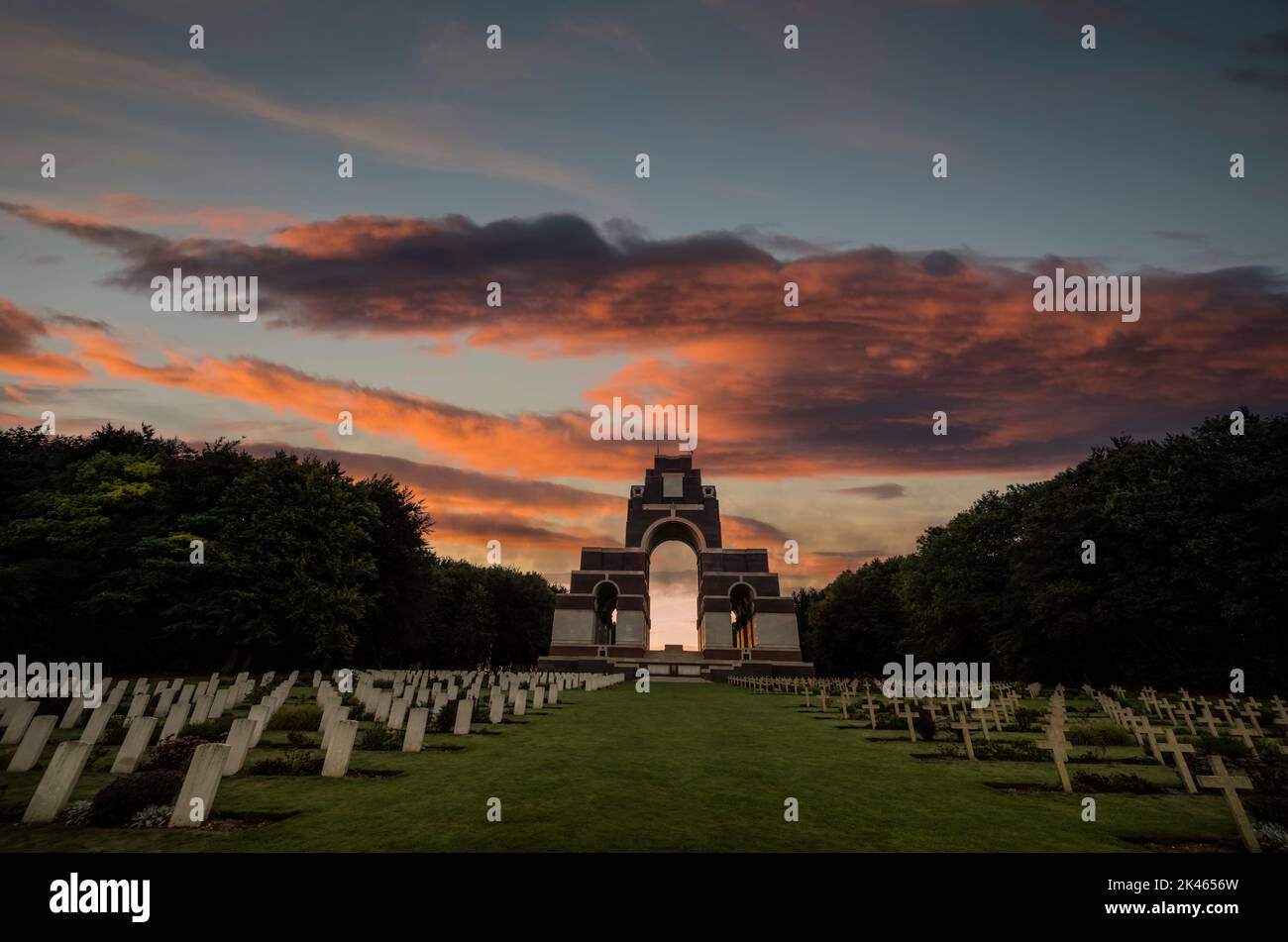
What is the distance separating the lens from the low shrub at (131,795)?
22.6 feet

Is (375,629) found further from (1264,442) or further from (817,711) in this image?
(1264,442)

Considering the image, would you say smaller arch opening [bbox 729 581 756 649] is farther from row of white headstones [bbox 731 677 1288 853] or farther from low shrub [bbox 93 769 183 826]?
low shrub [bbox 93 769 183 826]

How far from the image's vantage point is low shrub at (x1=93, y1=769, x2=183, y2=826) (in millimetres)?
6879

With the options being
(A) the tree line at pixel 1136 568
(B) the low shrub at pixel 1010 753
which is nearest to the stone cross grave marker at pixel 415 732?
(B) the low shrub at pixel 1010 753

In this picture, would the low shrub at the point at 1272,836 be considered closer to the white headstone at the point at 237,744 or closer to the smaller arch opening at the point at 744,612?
the white headstone at the point at 237,744

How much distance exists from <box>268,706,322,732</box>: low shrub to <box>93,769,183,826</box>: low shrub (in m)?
8.30

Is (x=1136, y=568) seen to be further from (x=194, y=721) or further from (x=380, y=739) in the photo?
(x=194, y=721)

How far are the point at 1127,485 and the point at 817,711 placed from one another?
26.7 meters

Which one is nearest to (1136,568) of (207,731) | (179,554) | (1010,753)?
(1010,753)

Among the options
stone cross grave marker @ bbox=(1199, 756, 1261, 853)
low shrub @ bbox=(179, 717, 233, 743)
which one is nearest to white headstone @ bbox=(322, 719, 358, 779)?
low shrub @ bbox=(179, 717, 233, 743)

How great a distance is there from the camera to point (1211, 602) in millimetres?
33688

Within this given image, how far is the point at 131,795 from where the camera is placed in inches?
276

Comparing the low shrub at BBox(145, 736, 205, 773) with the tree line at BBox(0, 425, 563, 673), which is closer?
the low shrub at BBox(145, 736, 205, 773)
